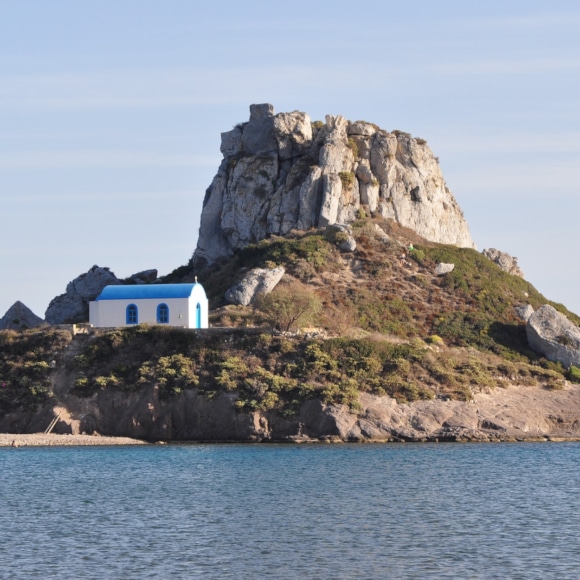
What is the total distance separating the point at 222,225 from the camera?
335 feet

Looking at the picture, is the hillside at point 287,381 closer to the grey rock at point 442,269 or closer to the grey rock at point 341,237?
the grey rock at point 341,237

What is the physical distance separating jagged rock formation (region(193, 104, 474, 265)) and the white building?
21.2 m

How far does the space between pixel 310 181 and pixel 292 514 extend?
59.9 m

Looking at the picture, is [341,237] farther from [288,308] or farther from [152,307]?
[152,307]

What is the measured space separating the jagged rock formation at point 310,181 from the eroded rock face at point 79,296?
8.27m

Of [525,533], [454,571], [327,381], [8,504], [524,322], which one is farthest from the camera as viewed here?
[524,322]

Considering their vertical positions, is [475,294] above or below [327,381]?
above

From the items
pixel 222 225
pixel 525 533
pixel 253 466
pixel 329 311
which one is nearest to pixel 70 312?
pixel 222 225

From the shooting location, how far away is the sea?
30609mm

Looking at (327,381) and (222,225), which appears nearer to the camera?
→ (327,381)

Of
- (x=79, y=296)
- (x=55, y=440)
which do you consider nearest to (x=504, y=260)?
(x=79, y=296)

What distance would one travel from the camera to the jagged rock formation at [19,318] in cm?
9581

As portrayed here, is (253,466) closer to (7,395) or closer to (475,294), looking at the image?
(7,395)

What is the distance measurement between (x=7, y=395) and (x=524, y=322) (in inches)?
1538
